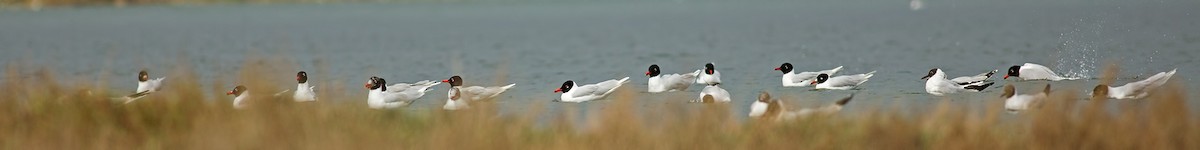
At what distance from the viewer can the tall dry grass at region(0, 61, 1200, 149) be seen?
884 centimetres

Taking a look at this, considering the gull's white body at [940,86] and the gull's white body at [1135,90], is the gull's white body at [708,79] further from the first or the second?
the gull's white body at [1135,90]

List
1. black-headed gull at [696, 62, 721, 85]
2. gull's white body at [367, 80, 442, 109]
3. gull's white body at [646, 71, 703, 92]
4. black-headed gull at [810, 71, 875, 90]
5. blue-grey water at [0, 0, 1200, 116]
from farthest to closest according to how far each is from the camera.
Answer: blue-grey water at [0, 0, 1200, 116]
black-headed gull at [696, 62, 721, 85]
black-headed gull at [810, 71, 875, 90]
gull's white body at [646, 71, 703, 92]
gull's white body at [367, 80, 442, 109]

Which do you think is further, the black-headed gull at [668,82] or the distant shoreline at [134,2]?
the distant shoreline at [134,2]

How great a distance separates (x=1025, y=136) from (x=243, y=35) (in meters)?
43.0

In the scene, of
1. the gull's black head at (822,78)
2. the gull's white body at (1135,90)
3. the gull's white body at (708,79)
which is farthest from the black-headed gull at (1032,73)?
the gull's white body at (1135,90)

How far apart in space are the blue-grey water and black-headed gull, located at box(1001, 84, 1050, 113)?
782 millimetres

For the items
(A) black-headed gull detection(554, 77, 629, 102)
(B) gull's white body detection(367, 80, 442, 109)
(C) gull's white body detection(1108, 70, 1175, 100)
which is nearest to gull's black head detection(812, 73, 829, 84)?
(A) black-headed gull detection(554, 77, 629, 102)

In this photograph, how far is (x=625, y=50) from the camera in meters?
34.7

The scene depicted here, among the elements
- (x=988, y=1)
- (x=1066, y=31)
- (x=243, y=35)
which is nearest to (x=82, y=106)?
(x=1066, y=31)

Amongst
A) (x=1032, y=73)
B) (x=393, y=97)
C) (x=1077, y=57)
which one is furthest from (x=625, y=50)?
(x=393, y=97)

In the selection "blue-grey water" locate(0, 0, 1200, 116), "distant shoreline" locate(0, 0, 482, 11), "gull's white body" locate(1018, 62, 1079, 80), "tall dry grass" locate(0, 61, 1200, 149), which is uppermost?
→ "distant shoreline" locate(0, 0, 482, 11)

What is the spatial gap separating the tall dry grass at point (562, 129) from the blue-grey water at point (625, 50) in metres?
0.57

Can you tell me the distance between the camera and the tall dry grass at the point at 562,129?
29.0ft

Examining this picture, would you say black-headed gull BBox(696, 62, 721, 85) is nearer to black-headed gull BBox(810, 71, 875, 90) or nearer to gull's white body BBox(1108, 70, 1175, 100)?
black-headed gull BBox(810, 71, 875, 90)
